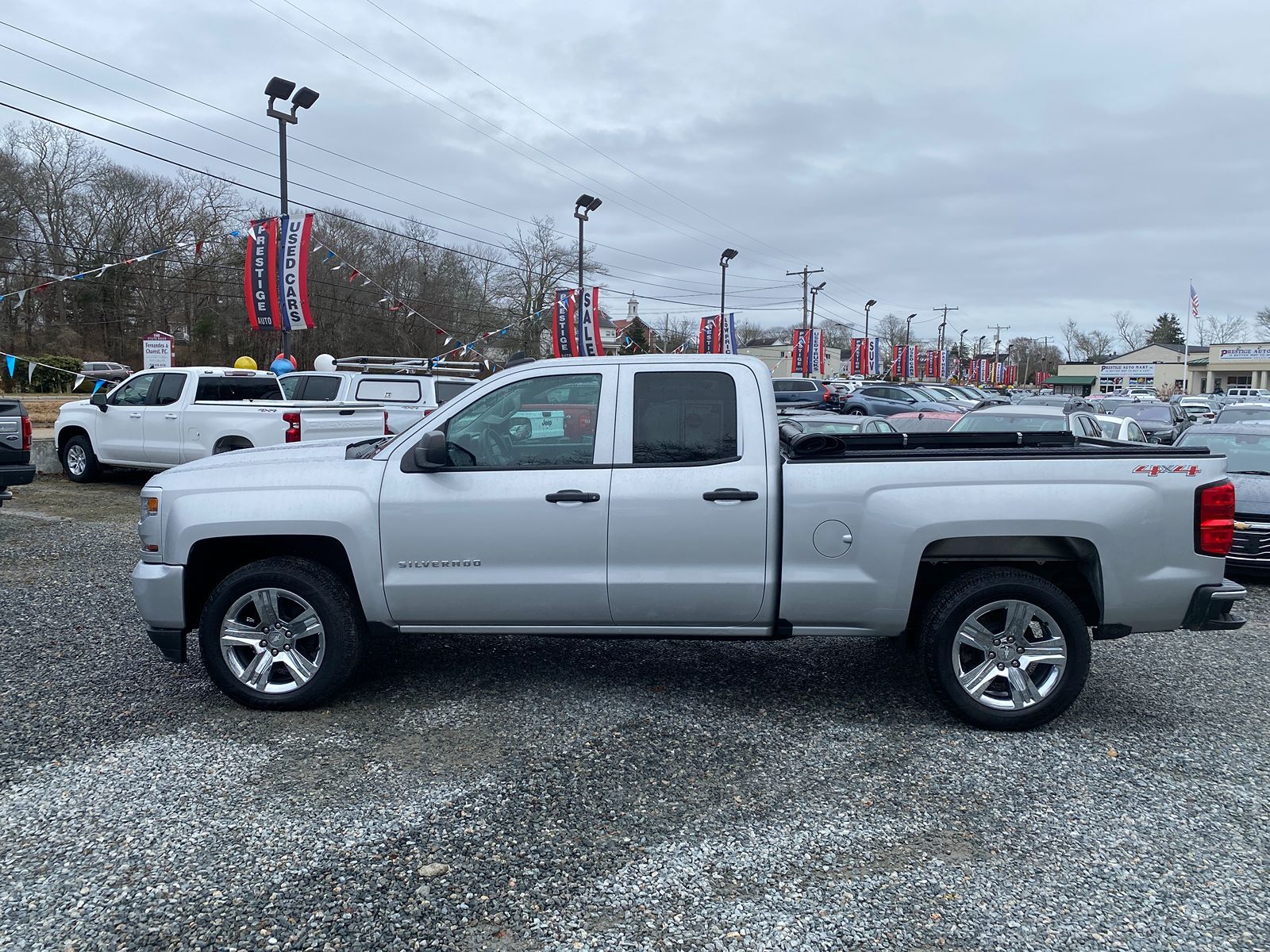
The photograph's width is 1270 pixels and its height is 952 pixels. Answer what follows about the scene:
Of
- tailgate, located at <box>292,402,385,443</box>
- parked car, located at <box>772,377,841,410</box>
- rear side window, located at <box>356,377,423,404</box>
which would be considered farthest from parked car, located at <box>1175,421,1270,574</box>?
parked car, located at <box>772,377,841,410</box>

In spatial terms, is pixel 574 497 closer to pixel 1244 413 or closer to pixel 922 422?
pixel 922 422

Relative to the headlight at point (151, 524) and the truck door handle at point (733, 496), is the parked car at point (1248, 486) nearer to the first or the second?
the truck door handle at point (733, 496)

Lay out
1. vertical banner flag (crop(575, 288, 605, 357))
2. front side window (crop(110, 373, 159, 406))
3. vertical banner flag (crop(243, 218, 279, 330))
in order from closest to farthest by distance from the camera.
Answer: front side window (crop(110, 373, 159, 406))
vertical banner flag (crop(243, 218, 279, 330))
vertical banner flag (crop(575, 288, 605, 357))

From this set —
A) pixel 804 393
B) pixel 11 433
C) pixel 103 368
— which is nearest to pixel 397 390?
pixel 11 433

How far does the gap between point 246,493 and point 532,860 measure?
2.54 m

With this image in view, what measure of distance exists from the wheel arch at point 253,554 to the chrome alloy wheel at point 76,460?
1151cm

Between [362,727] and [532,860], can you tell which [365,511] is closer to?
[362,727]

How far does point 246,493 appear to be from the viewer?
4.76 metres

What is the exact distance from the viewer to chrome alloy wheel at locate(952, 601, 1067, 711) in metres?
4.59

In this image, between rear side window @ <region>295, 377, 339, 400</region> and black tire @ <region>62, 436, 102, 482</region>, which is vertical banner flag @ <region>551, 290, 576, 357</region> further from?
black tire @ <region>62, 436, 102, 482</region>

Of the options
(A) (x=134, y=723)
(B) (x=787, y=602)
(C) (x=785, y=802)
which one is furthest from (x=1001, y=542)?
(A) (x=134, y=723)

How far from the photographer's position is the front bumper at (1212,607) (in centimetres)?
448

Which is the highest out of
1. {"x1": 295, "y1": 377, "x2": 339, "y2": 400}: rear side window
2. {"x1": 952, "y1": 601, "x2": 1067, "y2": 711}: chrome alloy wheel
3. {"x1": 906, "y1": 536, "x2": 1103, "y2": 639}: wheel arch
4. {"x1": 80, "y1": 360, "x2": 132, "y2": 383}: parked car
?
{"x1": 80, "y1": 360, "x2": 132, "y2": 383}: parked car

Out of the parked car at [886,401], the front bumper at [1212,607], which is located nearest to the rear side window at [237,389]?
the front bumper at [1212,607]
